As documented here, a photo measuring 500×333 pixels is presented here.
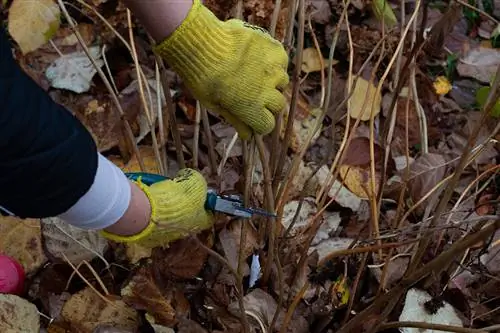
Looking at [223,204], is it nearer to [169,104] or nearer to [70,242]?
[169,104]

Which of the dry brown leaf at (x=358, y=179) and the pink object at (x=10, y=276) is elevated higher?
the dry brown leaf at (x=358, y=179)

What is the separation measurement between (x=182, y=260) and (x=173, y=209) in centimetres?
16

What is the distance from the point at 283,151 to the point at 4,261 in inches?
21.7

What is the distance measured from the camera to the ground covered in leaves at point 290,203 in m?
1.12

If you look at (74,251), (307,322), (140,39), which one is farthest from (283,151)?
(140,39)

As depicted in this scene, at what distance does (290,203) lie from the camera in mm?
1369

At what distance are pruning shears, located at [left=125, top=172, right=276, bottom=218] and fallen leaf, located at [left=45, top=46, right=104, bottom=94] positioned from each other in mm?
476

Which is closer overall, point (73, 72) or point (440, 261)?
point (440, 261)

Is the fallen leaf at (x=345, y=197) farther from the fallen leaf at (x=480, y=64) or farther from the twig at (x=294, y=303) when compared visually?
the fallen leaf at (x=480, y=64)

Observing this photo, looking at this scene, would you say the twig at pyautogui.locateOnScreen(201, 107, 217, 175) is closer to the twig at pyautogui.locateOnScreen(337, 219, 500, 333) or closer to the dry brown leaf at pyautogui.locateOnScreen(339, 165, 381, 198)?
the dry brown leaf at pyautogui.locateOnScreen(339, 165, 381, 198)

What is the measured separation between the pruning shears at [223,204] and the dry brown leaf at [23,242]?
0.26 metres

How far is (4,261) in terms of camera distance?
3.95 ft

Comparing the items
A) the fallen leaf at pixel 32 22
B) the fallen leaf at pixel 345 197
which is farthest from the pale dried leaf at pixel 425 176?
the fallen leaf at pixel 32 22

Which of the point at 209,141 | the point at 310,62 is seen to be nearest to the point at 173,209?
the point at 209,141
